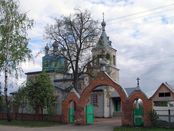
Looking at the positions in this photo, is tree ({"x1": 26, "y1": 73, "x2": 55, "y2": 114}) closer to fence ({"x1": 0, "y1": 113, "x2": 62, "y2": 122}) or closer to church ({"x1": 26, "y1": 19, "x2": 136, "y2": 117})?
fence ({"x1": 0, "y1": 113, "x2": 62, "y2": 122})

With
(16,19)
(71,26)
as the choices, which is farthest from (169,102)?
(16,19)

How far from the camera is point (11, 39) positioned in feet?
86.1

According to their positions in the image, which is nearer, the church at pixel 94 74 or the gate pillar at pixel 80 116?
the gate pillar at pixel 80 116

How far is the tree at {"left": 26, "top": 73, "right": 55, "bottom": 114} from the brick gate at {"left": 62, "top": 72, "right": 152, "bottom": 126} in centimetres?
400

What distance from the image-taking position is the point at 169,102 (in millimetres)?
43625

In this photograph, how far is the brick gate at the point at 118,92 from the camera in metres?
33.2

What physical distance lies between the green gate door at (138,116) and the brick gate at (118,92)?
394 millimetres

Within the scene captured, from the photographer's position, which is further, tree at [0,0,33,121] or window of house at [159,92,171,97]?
window of house at [159,92,171,97]

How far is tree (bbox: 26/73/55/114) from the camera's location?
4262cm

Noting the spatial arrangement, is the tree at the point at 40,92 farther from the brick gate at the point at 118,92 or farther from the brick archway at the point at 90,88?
the brick archway at the point at 90,88

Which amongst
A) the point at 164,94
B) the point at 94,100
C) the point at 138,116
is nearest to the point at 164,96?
the point at 164,94

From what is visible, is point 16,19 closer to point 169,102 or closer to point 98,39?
point 98,39

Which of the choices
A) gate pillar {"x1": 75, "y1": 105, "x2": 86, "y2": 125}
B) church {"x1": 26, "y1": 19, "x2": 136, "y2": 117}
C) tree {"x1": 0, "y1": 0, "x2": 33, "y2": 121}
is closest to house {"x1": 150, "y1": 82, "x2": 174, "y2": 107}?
church {"x1": 26, "y1": 19, "x2": 136, "y2": 117}

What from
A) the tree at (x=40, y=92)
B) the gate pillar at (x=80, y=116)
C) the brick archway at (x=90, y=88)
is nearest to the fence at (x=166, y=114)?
the brick archway at (x=90, y=88)
